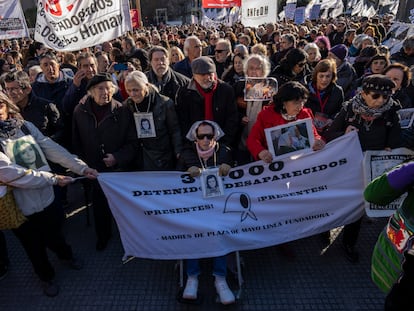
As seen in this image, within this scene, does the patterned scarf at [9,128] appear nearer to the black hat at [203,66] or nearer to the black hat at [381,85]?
the black hat at [203,66]

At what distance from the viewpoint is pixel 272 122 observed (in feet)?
10.8

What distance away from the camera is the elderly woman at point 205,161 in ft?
9.80

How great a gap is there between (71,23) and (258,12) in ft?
19.7

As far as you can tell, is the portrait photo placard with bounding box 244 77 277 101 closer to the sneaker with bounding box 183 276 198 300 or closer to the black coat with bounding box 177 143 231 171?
the black coat with bounding box 177 143 231 171

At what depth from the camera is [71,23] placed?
5.19 metres

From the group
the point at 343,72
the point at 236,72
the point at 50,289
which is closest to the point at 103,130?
the point at 50,289

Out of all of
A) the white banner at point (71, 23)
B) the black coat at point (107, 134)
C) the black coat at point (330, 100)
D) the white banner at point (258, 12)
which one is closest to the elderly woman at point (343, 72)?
the black coat at point (330, 100)

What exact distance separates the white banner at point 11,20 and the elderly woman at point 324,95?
6.85 meters

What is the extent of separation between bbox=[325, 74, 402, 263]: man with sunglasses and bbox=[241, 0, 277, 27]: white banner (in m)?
7.08

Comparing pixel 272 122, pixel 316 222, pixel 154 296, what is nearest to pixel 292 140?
pixel 272 122

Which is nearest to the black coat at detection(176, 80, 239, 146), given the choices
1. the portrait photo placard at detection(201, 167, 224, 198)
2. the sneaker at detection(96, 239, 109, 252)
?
the portrait photo placard at detection(201, 167, 224, 198)

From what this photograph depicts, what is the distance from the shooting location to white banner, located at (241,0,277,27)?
942 cm

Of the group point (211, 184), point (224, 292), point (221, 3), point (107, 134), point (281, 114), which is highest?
point (221, 3)

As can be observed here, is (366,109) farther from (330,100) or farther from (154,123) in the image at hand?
(154,123)
